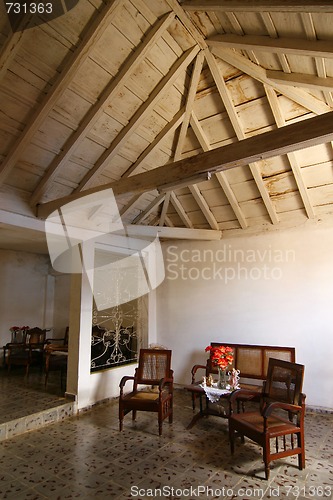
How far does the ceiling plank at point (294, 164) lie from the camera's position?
3.67 m

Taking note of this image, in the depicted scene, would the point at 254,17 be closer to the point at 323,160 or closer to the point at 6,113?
the point at 323,160

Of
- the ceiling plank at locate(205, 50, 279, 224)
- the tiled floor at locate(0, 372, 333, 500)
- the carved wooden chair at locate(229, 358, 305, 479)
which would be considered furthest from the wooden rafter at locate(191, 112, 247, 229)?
the tiled floor at locate(0, 372, 333, 500)

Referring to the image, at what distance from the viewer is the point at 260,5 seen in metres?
2.46

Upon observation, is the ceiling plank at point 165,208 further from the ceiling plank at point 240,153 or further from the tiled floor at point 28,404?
the tiled floor at point 28,404

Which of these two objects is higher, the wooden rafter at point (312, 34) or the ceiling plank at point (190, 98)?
the ceiling plank at point (190, 98)

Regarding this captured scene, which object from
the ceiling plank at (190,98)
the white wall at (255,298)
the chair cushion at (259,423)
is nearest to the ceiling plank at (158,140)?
the ceiling plank at (190,98)

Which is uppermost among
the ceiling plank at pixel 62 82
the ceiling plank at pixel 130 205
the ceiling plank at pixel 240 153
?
the ceiling plank at pixel 62 82

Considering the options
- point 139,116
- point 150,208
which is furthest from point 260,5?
point 150,208

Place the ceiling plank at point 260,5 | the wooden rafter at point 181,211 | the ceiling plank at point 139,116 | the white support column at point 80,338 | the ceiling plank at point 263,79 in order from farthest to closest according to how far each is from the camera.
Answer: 1. the wooden rafter at point 181,211
2. the white support column at point 80,338
3. the ceiling plank at point 139,116
4. the ceiling plank at point 263,79
5. the ceiling plank at point 260,5

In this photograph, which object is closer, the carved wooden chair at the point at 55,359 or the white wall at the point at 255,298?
the white wall at the point at 255,298

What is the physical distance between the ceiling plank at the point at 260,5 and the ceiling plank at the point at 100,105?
0.38 m

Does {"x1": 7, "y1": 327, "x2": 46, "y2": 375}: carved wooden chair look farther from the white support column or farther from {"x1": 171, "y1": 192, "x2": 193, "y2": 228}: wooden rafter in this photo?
{"x1": 171, "y1": 192, "x2": 193, "y2": 228}: wooden rafter

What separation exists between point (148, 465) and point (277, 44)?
432 centimetres

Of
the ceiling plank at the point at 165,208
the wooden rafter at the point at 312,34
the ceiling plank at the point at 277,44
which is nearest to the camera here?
the wooden rafter at the point at 312,34
